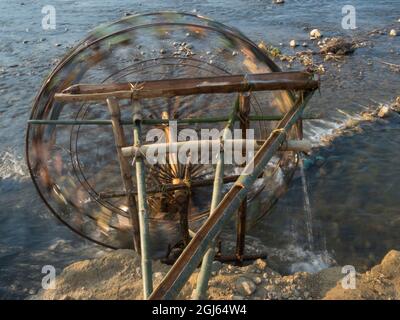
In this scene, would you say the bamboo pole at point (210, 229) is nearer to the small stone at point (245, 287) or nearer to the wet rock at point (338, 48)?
the small stone at point (245, 287)

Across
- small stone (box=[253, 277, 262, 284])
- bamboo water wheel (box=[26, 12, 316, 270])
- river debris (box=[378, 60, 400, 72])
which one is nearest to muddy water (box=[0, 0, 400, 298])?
river debris (box=[378, 60, 400, 72])

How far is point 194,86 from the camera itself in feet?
15.8

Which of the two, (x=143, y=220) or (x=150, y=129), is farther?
(x=150, y=129)

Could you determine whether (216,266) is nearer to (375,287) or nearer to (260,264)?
(260,264)

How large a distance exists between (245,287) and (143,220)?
1947 mm

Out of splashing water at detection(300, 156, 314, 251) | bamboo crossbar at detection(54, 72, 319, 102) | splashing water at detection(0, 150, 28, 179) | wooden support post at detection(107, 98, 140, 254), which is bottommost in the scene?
splashing water at detection(300, 156, 314, 251)

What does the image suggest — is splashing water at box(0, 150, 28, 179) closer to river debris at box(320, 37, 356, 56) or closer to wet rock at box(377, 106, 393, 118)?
wet rock at box(377, 106, 393, 118)

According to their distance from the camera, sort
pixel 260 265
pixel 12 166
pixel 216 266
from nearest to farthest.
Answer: pixel 216 266
pixel 260 265
pixel 12 166

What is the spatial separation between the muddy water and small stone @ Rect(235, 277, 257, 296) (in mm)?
1510

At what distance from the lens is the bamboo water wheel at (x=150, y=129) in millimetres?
4902

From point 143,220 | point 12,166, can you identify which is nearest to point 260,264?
point 143,220

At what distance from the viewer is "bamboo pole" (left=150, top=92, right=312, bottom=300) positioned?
9.59 ft

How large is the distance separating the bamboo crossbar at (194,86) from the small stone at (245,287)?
7.82 feet
